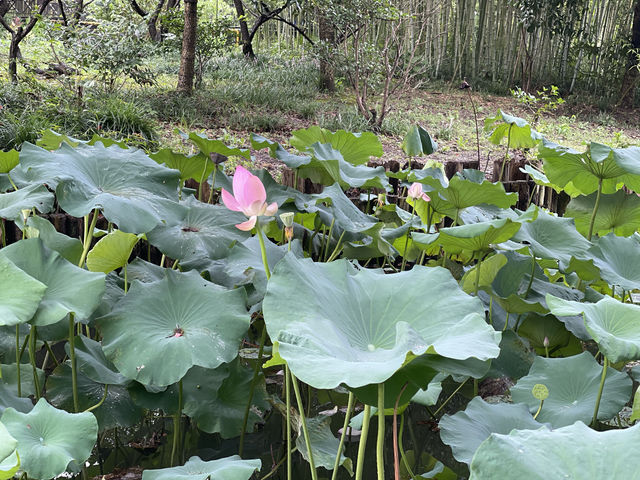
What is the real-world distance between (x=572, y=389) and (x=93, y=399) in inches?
38.7

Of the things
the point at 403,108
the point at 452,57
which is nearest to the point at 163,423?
the point at 403,108

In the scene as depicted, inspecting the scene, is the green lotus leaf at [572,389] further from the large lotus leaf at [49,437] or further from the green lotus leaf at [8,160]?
the green lotus leaf at [8,160]

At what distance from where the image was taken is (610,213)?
179cm

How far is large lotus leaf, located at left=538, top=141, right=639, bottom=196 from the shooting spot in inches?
60.2

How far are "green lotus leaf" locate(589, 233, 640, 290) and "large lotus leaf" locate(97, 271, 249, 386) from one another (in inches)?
34.4

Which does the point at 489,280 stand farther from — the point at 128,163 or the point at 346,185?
the point at 128,163

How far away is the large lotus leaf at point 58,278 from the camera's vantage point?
3.48 ft

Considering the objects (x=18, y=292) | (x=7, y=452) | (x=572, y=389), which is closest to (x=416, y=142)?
(x=572, y=389)

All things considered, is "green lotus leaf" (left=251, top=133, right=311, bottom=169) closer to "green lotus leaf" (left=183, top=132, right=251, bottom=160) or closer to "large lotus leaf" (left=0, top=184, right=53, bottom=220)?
"green lotus leaf" (left=183, top=132, right=251, bottom=160)

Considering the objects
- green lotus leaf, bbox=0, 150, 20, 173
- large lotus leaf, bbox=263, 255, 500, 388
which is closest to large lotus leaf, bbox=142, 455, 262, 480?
large lotus leaf, bbox=263, 255, 500, 388

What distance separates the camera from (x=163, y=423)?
1.56m

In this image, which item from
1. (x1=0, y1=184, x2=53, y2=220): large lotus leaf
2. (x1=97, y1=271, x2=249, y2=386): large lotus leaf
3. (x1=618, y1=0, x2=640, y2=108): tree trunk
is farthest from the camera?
(x1=618, y1=0, x2=640, y2=108): tree trunk

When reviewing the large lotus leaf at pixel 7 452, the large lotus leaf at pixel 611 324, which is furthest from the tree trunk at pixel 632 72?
the large lotus leaf at pixel 7 452

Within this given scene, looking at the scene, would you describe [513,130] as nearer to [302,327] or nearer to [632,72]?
[302,327]
